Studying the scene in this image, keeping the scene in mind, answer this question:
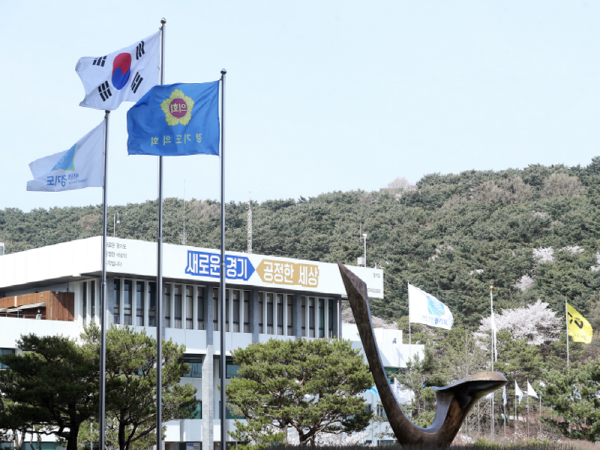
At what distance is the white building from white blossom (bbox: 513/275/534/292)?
1409 inches

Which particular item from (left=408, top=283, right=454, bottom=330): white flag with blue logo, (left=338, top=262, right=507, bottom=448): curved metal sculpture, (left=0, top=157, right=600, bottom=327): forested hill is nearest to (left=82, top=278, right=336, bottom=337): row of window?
(left=408, top=283, right=454, bottom=330): white flag with blue logo

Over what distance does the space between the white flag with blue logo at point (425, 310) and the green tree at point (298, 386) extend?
10.2 m

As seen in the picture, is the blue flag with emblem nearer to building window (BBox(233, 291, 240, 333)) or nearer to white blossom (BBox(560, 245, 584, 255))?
building window (BBox(233, 291, 240, 333))

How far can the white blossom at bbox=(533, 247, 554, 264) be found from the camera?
77.4 meters

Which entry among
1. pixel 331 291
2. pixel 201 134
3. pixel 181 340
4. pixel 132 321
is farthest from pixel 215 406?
pixel 201 134

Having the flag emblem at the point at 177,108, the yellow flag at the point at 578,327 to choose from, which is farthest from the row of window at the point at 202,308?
the flag emblem at the point at 177,108

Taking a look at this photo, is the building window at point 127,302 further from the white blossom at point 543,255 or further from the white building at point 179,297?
the white blossom at point 543,255

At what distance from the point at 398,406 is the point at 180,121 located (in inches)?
321

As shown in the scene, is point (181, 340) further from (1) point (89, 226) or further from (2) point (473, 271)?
(1) point (89, 226)

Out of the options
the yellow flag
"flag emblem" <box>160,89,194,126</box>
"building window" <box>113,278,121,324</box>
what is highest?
"flag emblem" <box>160,89,194,126</box>

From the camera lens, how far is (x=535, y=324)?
2746 inches

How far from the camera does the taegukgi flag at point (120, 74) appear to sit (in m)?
19.7

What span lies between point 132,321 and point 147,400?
9650mm

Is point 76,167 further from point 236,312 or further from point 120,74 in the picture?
point 236,312
